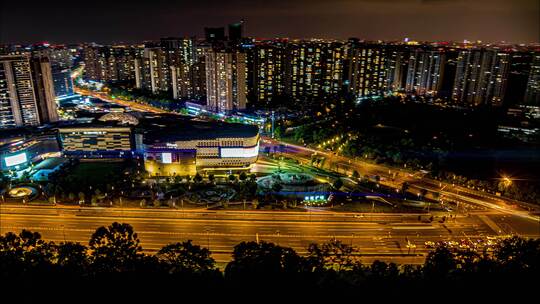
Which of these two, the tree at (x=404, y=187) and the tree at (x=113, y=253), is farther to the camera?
the tree at (x=404, y=187)

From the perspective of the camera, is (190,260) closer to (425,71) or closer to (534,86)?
(534,86)

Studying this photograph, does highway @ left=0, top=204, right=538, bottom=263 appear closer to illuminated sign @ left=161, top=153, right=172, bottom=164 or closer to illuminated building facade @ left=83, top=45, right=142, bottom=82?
illuminated sign @ left=161, top=153, right=172, bottom=164

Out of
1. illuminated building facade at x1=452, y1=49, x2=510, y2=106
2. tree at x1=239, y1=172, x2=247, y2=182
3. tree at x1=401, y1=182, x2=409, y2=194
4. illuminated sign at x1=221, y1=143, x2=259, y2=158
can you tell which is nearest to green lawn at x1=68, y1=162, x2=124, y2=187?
illuminated sign at x1=221, y1=143, x2=259, y2=158

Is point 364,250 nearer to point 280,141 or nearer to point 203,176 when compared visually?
point 203,176

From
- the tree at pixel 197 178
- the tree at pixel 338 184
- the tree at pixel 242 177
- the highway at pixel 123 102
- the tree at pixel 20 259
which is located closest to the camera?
the tree at pixel 20 259

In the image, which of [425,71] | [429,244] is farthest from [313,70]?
[429,244]

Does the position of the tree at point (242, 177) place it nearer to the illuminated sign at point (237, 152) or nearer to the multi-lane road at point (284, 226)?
the illuminated sign at point (237, 152)

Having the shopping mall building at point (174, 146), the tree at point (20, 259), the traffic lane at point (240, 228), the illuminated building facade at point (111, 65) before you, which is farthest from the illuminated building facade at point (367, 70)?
the tree at point (20, 259)
